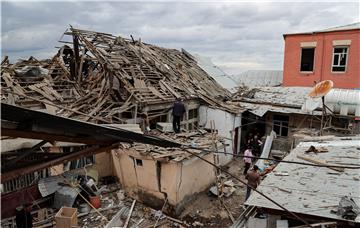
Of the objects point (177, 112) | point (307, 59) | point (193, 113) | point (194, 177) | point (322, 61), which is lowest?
point (194, 177)

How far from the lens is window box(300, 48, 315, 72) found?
2342 cm

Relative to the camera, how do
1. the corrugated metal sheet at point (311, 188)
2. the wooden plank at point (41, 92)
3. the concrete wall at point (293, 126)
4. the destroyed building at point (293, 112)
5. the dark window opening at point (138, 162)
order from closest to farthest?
the corrugated metal sheet at point (311, 188) < the dark window opening at point (138, 162) < the wooden plank at point (41, 92) < the destroyed building at point (293, 112) < the concrete wall at point (293, 126)

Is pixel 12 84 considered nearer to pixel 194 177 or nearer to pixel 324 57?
pixel 194 177

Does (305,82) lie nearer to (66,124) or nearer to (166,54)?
(166,54)

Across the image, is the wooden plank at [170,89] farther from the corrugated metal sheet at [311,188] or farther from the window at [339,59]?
the window at [339,59]

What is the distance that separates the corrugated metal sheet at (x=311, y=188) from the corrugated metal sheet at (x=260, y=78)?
22062 millimetres

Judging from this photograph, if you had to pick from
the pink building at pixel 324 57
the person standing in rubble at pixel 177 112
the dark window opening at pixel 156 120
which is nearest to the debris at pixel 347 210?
the person standing in rubble at pixel 177 112

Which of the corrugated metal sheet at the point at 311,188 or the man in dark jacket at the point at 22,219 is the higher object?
the corrugated metal sheet at the point at 311,188

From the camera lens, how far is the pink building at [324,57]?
21281 millimetres

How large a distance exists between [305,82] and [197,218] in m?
16.6

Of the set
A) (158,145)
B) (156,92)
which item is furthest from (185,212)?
(158,145)

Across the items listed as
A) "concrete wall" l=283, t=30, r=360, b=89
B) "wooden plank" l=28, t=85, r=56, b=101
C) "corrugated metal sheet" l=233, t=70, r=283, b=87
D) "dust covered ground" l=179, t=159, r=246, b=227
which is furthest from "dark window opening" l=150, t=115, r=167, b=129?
"corrugated metal sheet" l=233, t=70, r=283, b=87

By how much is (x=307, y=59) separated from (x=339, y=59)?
242 cm

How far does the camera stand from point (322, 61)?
22.5 metres
